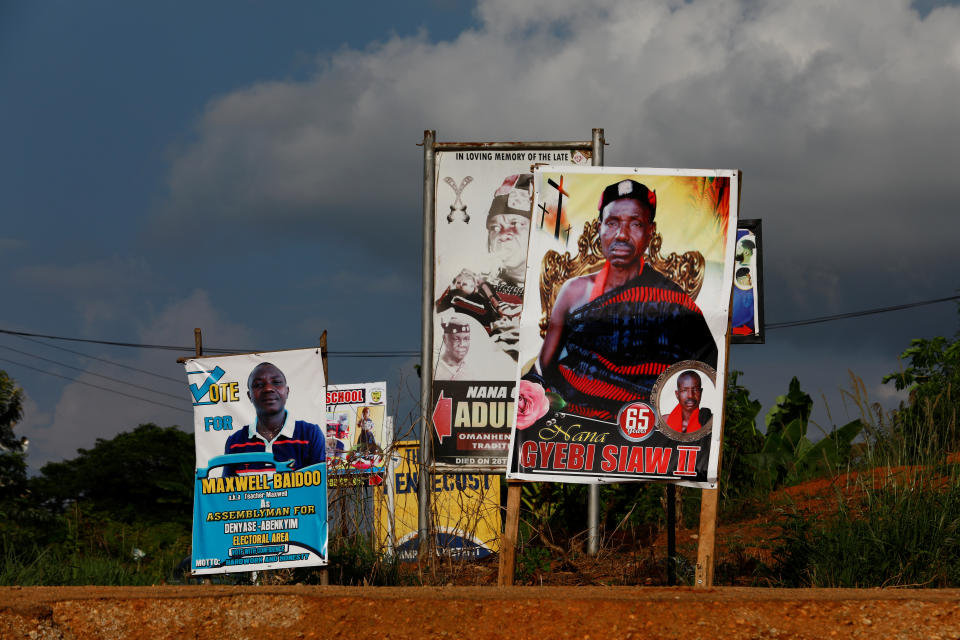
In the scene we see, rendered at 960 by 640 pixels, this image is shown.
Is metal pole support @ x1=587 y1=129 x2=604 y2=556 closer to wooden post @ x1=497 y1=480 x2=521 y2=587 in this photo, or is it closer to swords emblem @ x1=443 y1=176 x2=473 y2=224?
swords emblem @ x1=443 y1=176 x2=473 y2=224

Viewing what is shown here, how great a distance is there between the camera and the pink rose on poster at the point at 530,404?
21.1 ft

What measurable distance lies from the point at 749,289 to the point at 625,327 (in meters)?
5.44

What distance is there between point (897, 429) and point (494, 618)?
4.79 meters

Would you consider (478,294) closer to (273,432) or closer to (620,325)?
(273,432)

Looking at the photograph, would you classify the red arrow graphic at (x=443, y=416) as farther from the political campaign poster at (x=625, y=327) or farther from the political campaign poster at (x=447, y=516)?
the political campaign poster at (x=625, y=327)

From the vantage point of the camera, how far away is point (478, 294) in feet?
28.4

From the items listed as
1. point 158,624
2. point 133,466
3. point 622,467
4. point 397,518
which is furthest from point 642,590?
point 133,466

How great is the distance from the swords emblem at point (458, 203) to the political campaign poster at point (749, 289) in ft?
12.9

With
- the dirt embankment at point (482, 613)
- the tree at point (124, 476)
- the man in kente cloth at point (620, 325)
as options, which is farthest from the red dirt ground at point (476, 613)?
the tree at point (124, 476)

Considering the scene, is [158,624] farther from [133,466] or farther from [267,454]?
[133,466]

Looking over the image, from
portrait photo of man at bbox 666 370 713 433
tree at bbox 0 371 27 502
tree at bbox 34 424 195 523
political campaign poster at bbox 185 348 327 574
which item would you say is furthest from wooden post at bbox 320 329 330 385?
tree at bbox 34 424 195 523

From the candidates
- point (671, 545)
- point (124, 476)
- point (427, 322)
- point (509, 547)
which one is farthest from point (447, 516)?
point (124, 476)

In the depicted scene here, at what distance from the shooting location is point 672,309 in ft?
21.4

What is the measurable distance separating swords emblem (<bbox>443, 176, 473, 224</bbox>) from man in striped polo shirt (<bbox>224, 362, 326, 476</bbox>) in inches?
85.2
